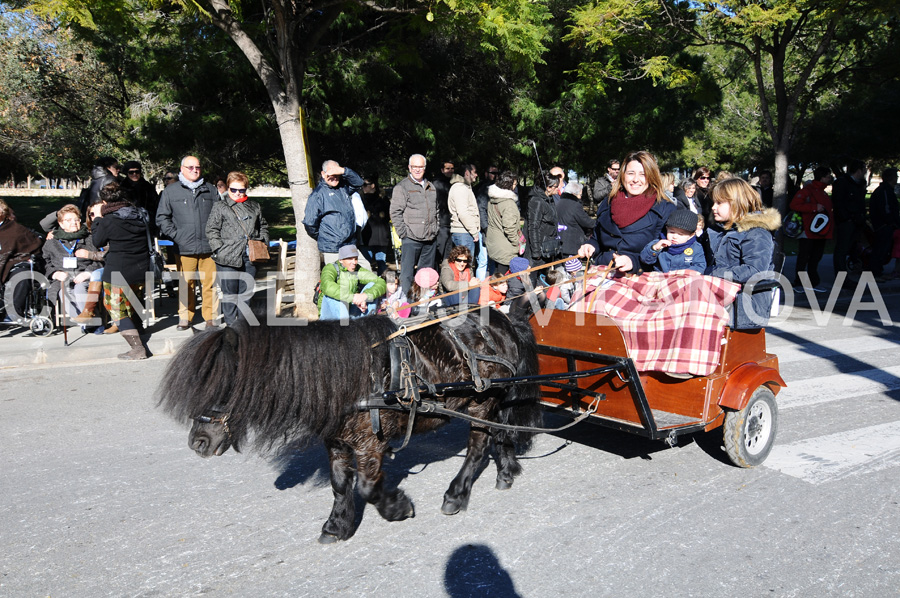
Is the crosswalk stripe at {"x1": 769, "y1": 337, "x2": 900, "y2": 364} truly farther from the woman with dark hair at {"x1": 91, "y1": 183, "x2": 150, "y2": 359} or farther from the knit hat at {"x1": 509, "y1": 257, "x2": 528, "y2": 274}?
the woman with dark hair at {"x1": 91, "y1": 183, "x2": 150, "y2": 359}

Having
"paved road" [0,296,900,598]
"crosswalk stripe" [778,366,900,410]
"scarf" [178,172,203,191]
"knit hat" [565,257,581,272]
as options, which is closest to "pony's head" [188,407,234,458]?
"paved road" [0,296,900,598]

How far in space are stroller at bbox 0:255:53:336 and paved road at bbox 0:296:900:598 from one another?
10.4 ft

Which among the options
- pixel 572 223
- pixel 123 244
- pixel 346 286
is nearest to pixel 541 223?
pixel 572 223

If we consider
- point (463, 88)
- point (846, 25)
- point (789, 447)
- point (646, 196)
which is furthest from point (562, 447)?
point (846, 25)

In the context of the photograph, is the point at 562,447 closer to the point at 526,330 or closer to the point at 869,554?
the point at 526,330

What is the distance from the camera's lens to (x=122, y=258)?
7828 mm

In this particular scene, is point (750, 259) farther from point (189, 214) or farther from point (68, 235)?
point (68, 235)

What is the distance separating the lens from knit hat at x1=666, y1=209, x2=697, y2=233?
4992 millimetres

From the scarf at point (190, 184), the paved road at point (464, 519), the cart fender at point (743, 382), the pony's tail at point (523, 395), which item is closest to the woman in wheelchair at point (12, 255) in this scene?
the scarf at point (190, 184)

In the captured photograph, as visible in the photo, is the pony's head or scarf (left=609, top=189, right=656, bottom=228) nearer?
the pony's head

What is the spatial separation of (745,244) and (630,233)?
919 millimetres

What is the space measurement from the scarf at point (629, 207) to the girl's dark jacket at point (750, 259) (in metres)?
0.64

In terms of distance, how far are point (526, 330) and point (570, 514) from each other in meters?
1.24

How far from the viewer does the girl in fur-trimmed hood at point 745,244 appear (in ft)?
15.3
